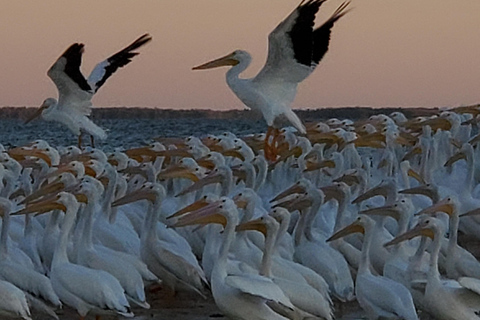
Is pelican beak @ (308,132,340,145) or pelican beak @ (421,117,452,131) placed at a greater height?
pelican beak @ (421,117,452,131)

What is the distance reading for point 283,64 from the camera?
12.7 m

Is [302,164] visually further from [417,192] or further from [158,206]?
[158,206]

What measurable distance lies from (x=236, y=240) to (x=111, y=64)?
7.60 m

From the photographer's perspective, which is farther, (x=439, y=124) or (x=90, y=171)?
(x=439, y=124)

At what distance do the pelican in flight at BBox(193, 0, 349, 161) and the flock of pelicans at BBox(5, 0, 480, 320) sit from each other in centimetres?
1

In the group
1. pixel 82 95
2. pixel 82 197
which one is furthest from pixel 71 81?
pixel 82 197

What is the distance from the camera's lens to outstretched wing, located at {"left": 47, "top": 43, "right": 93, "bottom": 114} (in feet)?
47.7

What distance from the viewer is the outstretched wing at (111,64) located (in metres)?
15.7

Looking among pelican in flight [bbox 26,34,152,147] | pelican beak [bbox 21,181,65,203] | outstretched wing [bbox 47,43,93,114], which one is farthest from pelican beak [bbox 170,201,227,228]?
pelican in flight [bbox 26,34,152,147]

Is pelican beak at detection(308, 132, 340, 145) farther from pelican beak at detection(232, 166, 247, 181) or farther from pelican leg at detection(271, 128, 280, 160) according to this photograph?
pelican beak at detection(232, 166, 247, 181)

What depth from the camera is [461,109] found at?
58.4ft

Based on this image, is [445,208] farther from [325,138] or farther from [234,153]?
[325,138]

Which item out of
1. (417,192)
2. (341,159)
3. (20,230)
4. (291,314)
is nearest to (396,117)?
(341,159)

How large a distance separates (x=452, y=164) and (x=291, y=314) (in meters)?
5.66
